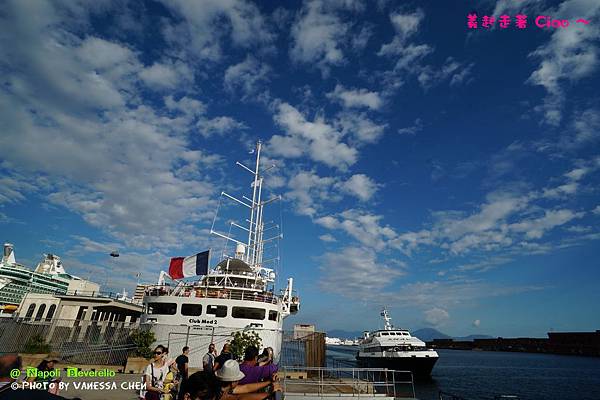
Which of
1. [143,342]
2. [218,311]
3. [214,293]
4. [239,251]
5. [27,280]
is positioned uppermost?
[27,280]

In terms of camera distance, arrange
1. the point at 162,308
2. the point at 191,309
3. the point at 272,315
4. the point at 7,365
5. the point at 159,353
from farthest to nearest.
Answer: the point at 272,315, the point at 162,308, the point at 191,309, the point at 159,353, the point at 7,365

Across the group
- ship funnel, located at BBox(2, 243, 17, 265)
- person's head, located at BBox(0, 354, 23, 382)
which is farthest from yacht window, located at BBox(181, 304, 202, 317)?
ship funnel, located at BBox(2, 243, 17, 265)

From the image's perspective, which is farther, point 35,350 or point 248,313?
point 248,313

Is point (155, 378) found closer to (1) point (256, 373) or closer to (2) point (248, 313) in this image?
(1) point (256, 373)

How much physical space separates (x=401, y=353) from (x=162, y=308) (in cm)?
2738

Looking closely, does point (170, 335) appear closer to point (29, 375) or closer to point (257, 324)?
point (257, 324)

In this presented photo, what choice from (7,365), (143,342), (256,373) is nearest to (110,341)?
(143,342)

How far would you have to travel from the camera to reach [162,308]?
866 inches

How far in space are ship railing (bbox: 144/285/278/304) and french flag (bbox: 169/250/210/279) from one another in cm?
111

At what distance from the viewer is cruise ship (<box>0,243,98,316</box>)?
70.4 m

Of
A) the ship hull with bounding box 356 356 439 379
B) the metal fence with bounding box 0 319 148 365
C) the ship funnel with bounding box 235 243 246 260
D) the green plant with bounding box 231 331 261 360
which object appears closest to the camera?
the metal fence with bounding box 0 319 148 365

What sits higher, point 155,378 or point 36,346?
point 36,346

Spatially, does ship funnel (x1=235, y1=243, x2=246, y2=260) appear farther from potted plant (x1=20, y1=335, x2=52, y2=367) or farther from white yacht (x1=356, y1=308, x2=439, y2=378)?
white yacht (x1=356, y1=308, x2=439, y2=378)

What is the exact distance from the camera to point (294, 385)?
14750 mm
